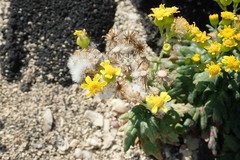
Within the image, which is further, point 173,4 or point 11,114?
point 173,4

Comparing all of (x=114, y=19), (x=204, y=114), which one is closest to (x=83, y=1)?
(x=114, y=19)

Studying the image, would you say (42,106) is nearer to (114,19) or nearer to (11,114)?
(11,114)

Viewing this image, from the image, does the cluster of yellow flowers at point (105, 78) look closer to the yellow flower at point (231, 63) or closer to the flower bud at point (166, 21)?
the flower bud at point (166, 21)

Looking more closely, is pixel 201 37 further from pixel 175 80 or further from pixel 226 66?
pixel 175 80

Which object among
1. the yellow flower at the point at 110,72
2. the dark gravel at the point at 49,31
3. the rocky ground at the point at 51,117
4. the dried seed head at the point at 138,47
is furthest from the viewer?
the dark gravel at the point at 49,31

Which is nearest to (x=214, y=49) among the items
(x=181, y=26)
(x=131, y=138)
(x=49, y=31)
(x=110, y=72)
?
(x=181, y=26)

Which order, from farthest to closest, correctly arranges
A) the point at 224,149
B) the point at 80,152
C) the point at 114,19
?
the point at 114,19 < the point at 80,152 < the point at 224,149

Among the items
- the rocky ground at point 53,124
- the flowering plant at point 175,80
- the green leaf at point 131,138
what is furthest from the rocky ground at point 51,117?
the green leaf at point 131,138
